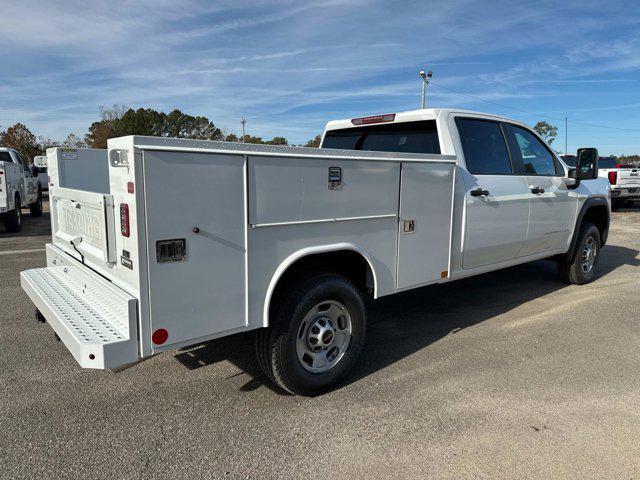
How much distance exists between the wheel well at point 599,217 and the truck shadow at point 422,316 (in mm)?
717

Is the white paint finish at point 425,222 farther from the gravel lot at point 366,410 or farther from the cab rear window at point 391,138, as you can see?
the gravel lot at point 366,410

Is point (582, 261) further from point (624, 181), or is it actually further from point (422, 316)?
point (624, 181)

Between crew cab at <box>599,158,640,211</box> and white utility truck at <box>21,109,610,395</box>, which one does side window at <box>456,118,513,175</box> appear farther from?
crew cab at <box>599,158,640,211</box>

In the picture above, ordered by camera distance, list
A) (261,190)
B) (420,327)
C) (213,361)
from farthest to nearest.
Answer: (420,327)
(213,361)
(261,190)

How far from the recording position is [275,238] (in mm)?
3184

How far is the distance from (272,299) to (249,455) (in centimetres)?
98

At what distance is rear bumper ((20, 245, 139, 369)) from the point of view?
2686 mm

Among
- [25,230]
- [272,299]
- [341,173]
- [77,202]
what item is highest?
[341,173]

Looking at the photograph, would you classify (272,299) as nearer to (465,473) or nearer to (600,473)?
(465,473)

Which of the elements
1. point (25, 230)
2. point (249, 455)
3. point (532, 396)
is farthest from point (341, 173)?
point (25, 230)

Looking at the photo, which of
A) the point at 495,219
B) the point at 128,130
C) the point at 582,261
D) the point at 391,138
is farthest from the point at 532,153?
the point at 128,130

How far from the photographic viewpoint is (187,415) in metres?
3.34

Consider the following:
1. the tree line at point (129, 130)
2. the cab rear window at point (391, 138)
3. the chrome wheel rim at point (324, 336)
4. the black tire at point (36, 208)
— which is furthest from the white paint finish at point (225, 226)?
the tree line at point (129, 130)

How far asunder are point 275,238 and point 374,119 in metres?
2.59
